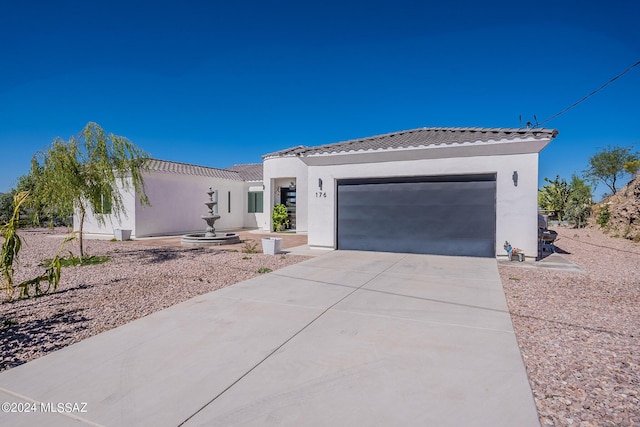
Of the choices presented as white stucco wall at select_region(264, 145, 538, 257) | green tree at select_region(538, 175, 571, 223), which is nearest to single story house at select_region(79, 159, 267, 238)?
white stucco wall at select_region(264, 145, 538, 257)

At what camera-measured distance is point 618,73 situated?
8492mm

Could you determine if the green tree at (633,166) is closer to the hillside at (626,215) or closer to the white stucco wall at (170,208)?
the hillside at (626,215)

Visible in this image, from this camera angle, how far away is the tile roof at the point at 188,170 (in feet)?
55.7

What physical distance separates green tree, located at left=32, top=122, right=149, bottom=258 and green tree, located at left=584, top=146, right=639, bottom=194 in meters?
38.4

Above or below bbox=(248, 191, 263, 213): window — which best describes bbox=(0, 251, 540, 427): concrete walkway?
below

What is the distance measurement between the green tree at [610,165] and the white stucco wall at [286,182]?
98.0 feet

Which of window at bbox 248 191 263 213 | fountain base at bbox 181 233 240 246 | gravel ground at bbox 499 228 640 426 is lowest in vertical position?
gravel ground at bbox 499 228 640 426

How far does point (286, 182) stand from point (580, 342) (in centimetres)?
1687

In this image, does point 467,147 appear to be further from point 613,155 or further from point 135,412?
point 613,155

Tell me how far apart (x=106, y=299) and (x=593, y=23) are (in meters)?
15.0

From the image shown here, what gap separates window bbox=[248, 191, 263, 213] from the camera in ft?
71.5

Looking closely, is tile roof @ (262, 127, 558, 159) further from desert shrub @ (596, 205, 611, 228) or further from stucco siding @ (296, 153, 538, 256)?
desert shrub @ (596, 205, 611, 228)

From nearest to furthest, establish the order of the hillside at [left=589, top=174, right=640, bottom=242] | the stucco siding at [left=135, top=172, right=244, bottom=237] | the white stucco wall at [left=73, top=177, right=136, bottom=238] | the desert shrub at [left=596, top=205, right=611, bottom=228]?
the hillside at [left=589, top=174, right=640, bottom=242] < the white stucco wall at [left=73, top=177, right=136, bottom=238] < the stucco siding at [left=135, top=172, right=244, bottom=237] < the desert shrub at [left=596, top=205, right=611, bottom=228]

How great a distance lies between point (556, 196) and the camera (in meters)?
28.8
